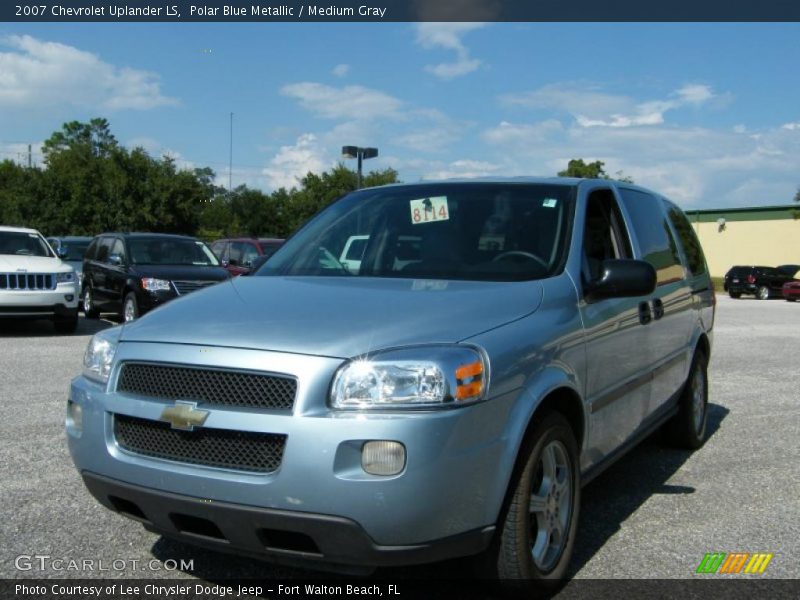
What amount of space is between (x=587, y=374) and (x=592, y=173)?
2170 inches

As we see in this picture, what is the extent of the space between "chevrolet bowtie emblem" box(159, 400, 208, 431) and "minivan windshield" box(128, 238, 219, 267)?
1208cm

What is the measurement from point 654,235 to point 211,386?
3.46 m

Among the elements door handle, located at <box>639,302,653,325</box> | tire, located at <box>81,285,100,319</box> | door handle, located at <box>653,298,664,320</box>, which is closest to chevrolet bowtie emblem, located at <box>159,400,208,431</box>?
door handle, located at <box>639,302,653,325</box>

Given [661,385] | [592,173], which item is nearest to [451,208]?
[661,385]

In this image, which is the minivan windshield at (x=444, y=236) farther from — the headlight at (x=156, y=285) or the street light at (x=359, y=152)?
the street light at (x=359, y=152)

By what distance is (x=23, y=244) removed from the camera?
14.0 meters

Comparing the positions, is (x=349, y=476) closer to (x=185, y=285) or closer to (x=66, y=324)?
(x=185, y=285)

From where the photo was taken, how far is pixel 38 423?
6539 mm

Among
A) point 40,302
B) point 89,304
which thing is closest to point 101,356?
point 40,302

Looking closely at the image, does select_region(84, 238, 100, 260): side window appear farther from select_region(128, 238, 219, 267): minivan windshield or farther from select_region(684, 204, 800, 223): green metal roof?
select_region(684, 204, 800, 223): green metal roof

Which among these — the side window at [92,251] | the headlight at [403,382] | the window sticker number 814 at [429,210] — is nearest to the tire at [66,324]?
the side window at [92,251]

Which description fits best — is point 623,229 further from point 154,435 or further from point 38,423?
point 38,423

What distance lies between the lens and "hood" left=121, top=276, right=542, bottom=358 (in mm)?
3061

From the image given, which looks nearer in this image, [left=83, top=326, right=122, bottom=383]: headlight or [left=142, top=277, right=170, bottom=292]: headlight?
[left=83, top=326, right=122, bottom=383]: headlight
